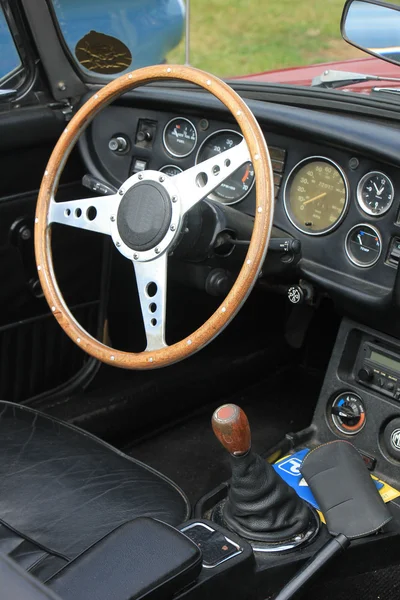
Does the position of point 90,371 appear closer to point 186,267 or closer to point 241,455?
point 186,267

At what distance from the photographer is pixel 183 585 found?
3.68 feet

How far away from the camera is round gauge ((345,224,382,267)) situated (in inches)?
69.1

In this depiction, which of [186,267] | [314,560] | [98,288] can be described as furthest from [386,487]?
[98,288]

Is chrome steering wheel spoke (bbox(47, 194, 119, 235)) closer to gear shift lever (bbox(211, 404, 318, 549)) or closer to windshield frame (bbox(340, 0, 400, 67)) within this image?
gear shift lever (bbox(211, 404, 318, 549))

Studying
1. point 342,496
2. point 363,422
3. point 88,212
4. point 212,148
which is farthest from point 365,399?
point 88,212

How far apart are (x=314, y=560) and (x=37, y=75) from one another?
1547mm

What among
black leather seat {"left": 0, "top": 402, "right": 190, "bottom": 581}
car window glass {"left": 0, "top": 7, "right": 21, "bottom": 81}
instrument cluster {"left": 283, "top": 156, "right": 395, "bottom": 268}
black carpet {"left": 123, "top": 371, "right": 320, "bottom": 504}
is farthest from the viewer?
black carpet {"left": 123, "top": 371, "right": 320, "bottom": 504}

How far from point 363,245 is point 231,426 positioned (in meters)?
0.60

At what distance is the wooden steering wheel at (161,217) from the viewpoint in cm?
A: 144

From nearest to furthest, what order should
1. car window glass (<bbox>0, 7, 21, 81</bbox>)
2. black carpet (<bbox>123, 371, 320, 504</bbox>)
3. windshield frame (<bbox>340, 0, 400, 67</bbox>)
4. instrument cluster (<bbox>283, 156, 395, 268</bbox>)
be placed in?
instrument cluster (<bbox>283, 156, 395, 268</bbox>) → windshield frame (<bbox>340, 0, 400, 67</bbox>) → car window glass (<bbox>0, 7, 21, 81</bbox>) → black carpet (<bbox>123, 371, 320, 504</bbox>)

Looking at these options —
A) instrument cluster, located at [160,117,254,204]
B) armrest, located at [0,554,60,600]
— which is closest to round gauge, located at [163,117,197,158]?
instrument cluster, located at [160,117,254,204]

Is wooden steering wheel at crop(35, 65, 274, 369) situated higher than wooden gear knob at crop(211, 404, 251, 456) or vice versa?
wooden steering wheel at crop(35, 65, 274, 369)

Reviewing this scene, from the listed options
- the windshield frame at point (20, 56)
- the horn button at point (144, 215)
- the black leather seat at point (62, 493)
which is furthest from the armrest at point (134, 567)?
the windshield frame at point (20, 56)

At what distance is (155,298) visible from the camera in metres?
1.56
